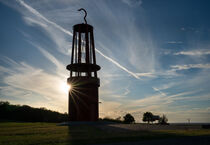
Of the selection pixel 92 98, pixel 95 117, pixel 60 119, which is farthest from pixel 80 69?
pixel 60 119

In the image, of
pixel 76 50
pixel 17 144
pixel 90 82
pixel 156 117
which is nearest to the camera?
pixel 17 144

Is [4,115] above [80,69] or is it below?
below

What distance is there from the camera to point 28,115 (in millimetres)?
68562

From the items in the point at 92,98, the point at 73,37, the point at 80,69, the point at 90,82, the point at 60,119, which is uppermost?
the point at 73,37

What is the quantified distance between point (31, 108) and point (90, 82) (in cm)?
4079

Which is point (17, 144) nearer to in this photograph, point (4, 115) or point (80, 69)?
point (80, 69)

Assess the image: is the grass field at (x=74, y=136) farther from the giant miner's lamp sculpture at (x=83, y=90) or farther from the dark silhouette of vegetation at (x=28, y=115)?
the dark silhouette of vegetation at (x=28, y=115)

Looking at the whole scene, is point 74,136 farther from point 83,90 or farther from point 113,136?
point 83,90

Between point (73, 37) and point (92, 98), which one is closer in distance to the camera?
point (92, 98)

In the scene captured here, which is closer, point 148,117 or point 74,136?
point 74,136

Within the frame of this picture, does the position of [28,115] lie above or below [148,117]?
above

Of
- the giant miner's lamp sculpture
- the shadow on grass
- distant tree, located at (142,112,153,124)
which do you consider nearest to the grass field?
the shadow on grass

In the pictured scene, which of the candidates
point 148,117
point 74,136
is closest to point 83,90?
point 74,136

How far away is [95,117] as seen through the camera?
1636 inches
